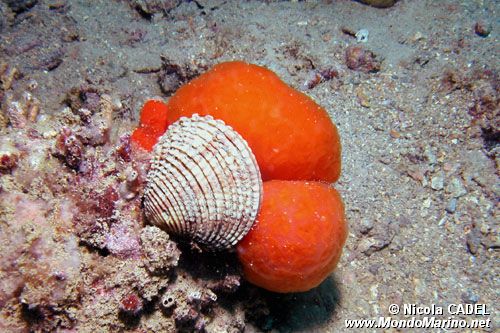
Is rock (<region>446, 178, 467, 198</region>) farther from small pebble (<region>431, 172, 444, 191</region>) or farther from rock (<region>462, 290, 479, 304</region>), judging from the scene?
rock (<region>462, 290, 479, 304</region>)

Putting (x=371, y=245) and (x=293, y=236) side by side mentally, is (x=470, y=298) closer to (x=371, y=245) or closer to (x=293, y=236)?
(x=371, y=245)

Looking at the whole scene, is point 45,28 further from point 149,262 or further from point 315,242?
point 315,242

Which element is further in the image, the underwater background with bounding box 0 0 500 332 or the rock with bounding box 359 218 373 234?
the rock with bounding box 359 218 373 234

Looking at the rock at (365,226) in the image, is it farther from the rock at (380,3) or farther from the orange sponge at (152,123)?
the rock at (380,3)

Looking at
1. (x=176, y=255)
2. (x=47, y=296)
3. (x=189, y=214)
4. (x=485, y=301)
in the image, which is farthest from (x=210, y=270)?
(x=485, y=301)

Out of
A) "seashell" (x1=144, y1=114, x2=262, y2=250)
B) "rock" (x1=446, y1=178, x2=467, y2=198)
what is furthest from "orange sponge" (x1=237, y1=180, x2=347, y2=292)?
"rock" (x1=446, y1=178, x2=467, y2=198)
